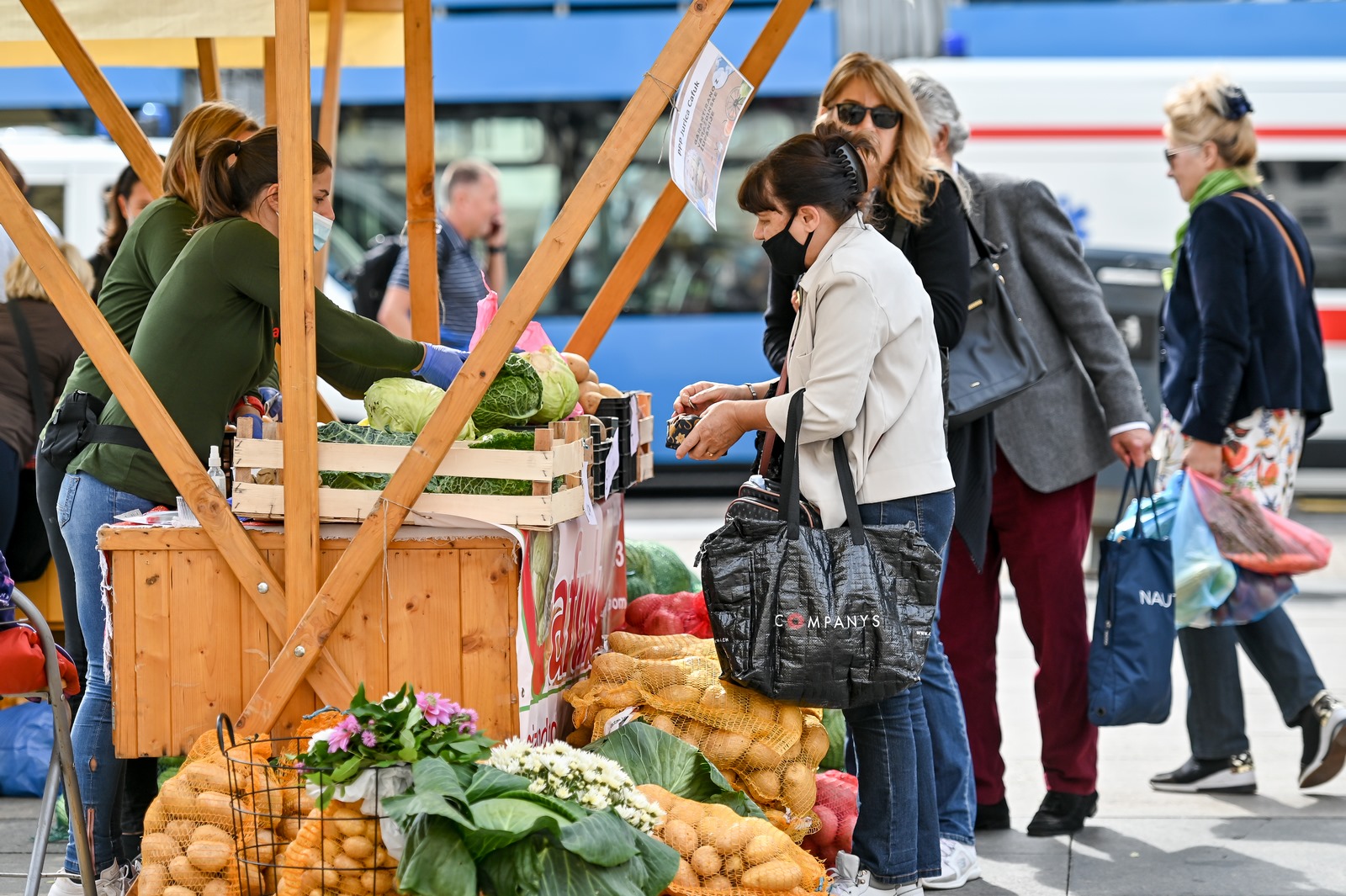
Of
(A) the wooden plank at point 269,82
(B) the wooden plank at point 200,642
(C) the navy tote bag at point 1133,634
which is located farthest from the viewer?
(A) the wooden plank at point 269,82

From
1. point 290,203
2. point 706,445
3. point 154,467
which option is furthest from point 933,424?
point 154,467

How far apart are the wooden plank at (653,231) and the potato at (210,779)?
1731 mm

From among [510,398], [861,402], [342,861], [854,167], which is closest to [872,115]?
[854,167]

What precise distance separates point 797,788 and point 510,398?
3.85 ft

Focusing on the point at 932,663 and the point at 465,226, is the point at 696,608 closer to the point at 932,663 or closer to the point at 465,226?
the point at 932,663

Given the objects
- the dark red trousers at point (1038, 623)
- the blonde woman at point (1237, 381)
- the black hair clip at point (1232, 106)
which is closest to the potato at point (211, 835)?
the dark red trousers at point (1038, 623)

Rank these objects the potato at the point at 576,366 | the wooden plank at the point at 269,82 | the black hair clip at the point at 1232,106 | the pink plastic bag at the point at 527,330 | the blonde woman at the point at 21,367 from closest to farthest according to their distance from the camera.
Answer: the pink plastic bag at the point at 527,330 → the potato at the point at 576,366 → the blonde woman at the point at 21,367 → the black hair clip at the point at 1232,106 → the wooden plank at the point at 269,82

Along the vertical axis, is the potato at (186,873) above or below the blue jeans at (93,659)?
below

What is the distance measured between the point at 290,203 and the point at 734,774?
170 cm

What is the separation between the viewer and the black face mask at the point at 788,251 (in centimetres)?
362

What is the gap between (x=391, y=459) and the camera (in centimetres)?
339

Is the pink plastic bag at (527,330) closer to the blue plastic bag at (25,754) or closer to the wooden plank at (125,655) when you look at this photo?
the wooden plank at (125,655)

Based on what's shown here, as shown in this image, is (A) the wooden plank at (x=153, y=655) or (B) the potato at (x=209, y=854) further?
(A) the wooden plank at (x=153, y=655)

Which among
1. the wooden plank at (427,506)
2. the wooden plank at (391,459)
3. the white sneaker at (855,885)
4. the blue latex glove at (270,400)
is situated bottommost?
the white sneaker at (855,885)
